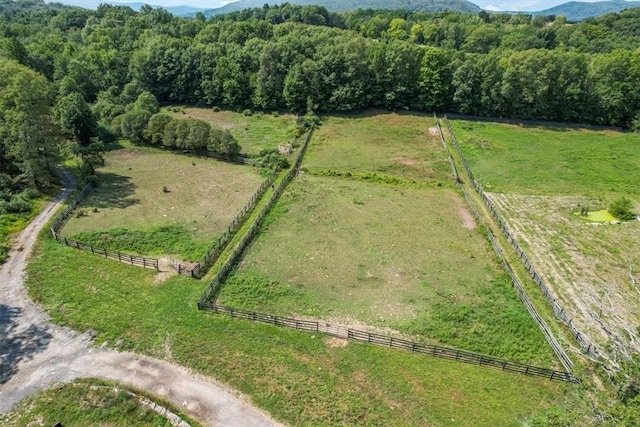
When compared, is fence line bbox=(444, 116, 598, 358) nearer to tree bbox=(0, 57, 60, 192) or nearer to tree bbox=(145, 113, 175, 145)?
tree bbox=(145, 113, 175, 145)

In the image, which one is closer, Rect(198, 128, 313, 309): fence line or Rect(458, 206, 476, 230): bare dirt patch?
Rect(198, 128, 313, 309): fence line

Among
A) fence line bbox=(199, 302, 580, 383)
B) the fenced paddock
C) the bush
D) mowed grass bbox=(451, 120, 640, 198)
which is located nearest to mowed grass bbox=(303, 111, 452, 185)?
mowed grass bbox=(451, 120, 640, 198)

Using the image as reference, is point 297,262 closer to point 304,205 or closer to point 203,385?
point 304,205

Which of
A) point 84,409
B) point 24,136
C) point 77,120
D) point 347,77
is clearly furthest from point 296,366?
point 347,77

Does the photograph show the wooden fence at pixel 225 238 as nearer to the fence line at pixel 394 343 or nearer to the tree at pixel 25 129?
the fence line at pixel 394 343

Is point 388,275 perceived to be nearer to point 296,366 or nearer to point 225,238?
point 296,366

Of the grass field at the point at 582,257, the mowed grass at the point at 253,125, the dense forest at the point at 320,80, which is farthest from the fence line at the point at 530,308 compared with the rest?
the dense forest at the point at 320,80
